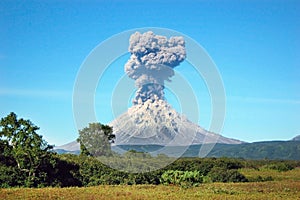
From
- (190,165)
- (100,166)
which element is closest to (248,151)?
(190,165)

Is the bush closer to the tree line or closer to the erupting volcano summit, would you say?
the tree line

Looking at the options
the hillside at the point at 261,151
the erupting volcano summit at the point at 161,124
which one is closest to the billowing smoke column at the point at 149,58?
the erupting volcano summit at the point at 161,124

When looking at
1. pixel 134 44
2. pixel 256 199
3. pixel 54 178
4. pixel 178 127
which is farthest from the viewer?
pixel 134 44

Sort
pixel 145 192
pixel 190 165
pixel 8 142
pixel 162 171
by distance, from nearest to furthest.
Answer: pixel 145 192 < pixel 8 142 < pixel 162 171 < pixel 190 165

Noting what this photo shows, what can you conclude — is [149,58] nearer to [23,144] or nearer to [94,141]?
→ [94,141]

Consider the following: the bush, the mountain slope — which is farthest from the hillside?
the bush

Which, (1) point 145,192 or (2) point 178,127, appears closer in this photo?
(1) point 145,192

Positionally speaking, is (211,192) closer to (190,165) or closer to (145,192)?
(145,192)
